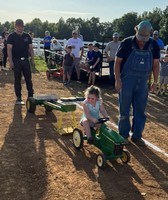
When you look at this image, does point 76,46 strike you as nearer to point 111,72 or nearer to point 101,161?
point 111,72

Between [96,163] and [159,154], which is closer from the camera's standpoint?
[96,163]

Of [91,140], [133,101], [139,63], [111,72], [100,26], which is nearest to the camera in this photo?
[91,140]

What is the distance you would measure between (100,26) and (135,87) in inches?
4047

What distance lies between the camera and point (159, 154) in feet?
17.8

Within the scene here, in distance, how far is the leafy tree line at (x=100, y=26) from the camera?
3105 inches

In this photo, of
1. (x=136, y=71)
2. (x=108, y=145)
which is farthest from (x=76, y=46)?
(x=108, y=145)

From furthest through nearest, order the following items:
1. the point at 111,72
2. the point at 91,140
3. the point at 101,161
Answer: the point at 111,72 < the point at 91,140 < the point at 101,161

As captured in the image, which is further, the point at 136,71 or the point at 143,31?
the point at 136,71

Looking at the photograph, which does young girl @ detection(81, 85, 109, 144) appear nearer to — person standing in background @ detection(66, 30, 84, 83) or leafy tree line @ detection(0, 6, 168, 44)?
person standing in background @ detection(66, 30, 84, 83)

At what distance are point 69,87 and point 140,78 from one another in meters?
6.18

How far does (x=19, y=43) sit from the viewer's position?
7812mm

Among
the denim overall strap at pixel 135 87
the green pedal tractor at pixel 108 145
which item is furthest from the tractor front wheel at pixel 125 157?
the denim overall strap at pixel 135 87

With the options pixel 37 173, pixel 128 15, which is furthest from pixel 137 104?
pixel 128 15

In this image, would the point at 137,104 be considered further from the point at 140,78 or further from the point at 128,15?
the point at 128,15
